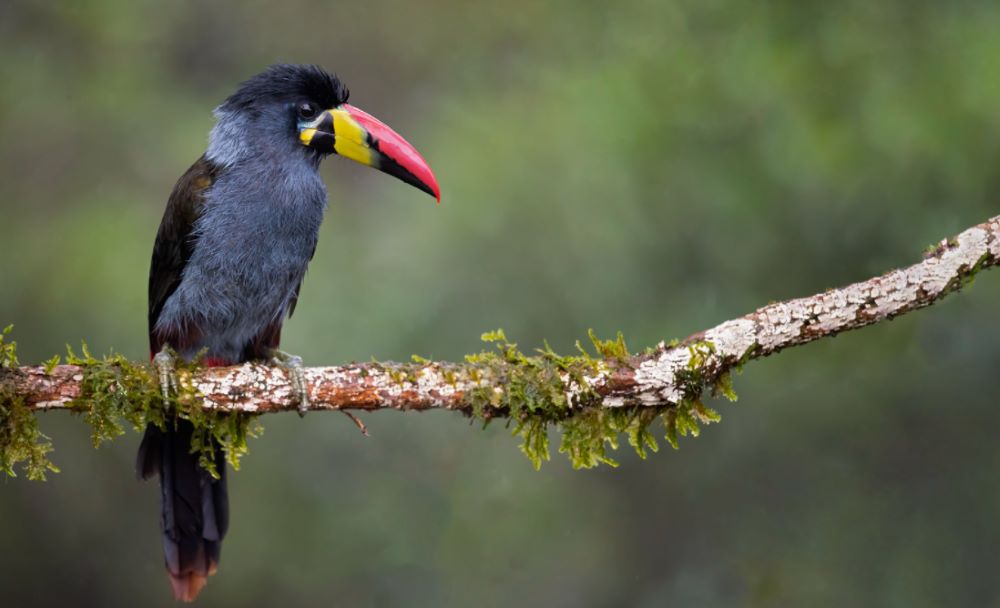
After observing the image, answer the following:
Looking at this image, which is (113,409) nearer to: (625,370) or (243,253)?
→ (243,253)

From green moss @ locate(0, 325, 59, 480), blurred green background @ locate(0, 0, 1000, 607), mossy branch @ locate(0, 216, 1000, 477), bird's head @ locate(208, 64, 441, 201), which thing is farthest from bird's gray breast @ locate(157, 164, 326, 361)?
blurred green background @ locate(0, 0, 1000, 607)

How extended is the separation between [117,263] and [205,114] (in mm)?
943

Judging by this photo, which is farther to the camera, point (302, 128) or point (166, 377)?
point (302, 128)

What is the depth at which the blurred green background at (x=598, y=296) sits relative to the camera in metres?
4.13

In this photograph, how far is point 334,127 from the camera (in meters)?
3.20

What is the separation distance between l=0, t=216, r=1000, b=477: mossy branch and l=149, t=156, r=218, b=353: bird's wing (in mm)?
466

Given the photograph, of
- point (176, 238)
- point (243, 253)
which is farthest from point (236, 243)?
point (176, 238)

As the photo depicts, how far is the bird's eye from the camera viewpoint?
320 cm

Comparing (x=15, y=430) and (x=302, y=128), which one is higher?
(x=302, y=128)

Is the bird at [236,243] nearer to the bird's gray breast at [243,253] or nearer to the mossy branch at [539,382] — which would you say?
the bird's gray breast at [243,253]

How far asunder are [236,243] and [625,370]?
114 cm

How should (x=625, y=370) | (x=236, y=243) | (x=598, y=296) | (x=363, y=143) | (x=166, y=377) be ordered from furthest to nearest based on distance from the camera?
1. (x=598, y=296)
2. (x=363, y=143)
3. (x=236, y=243)
4. (x=166, y=377)
5. (x=625, y=370)

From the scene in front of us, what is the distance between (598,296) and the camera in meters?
4.39

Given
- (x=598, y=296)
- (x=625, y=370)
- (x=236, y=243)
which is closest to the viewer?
(x=625, y=370)
